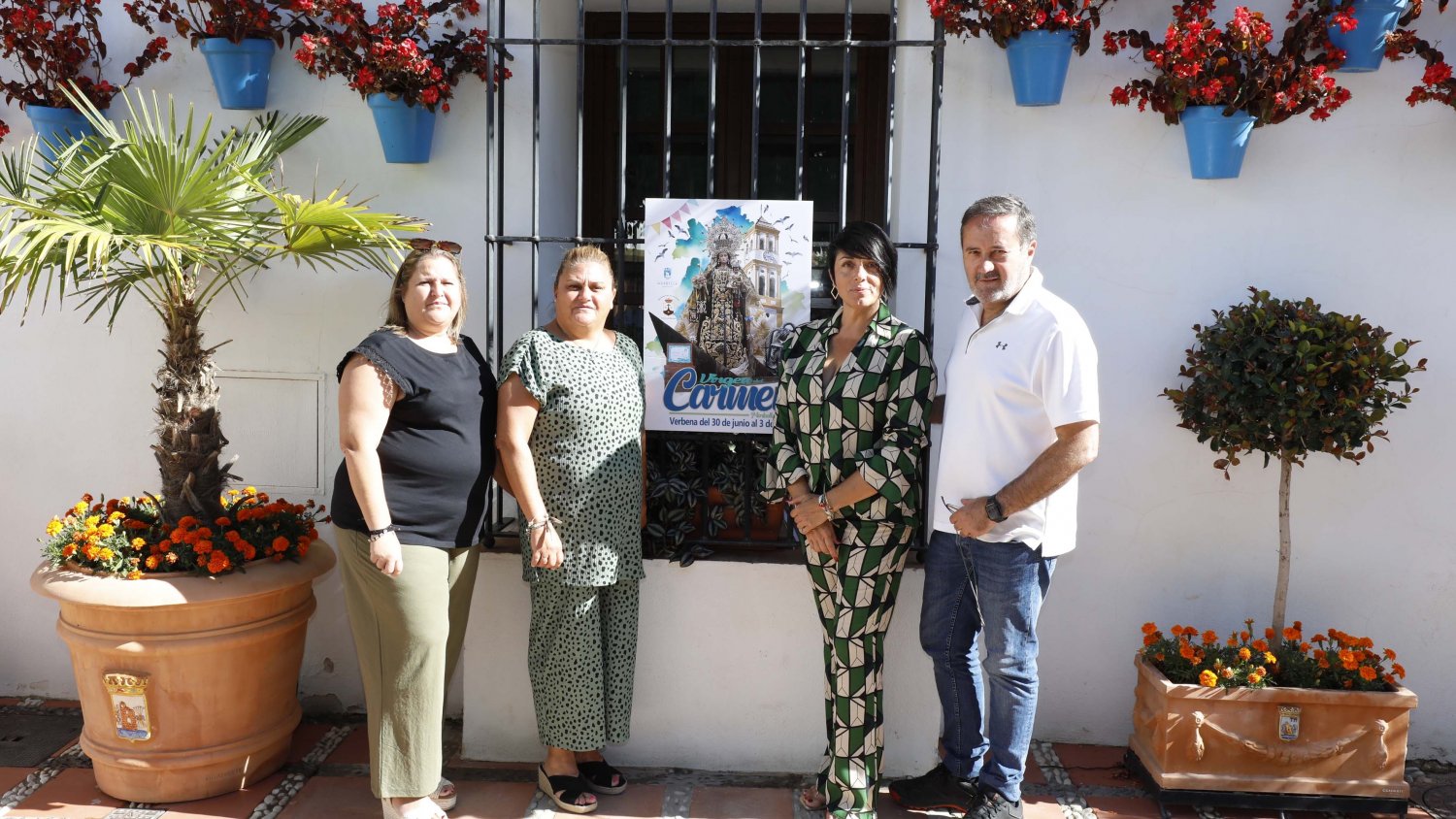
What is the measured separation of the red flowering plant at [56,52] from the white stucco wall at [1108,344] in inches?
3.8

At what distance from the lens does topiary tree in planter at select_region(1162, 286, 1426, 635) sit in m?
2.99

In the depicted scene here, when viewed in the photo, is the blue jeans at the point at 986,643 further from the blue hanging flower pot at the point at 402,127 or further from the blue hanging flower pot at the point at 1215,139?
the blue hanging flower pot at the point at 402,127

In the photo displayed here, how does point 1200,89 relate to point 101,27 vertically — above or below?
below

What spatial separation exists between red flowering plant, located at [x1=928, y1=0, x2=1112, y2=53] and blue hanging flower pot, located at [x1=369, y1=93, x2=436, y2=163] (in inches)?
67.8

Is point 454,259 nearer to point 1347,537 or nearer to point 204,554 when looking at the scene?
point 204,554

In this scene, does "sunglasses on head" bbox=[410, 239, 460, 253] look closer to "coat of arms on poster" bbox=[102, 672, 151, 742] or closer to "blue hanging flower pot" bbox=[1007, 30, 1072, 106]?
"coat of arms on poster" bbox=[102, 672, 151, 742]

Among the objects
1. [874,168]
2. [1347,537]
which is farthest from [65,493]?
[1347,537]

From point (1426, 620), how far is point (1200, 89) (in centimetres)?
198

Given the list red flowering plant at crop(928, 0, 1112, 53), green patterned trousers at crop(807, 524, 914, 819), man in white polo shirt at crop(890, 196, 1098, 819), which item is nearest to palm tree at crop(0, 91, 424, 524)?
green patterned trousers at crop(807, 524, 914, 819)

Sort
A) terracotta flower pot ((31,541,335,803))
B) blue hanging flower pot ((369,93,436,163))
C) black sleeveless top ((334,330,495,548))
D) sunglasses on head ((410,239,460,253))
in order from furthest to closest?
1. blue hanging flower pot ((369,93,436,163))
2. terracotta flower pot ((31,541,335,803))
3. sunglasses on head ((410,239,460,253))
4. black sleeveless top ((334,330,495,548))

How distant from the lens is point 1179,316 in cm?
347

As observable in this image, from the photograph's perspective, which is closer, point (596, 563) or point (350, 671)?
point (596, 563)

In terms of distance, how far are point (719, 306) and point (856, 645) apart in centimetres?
117

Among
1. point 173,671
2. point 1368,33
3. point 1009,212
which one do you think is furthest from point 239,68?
point 1368,33
